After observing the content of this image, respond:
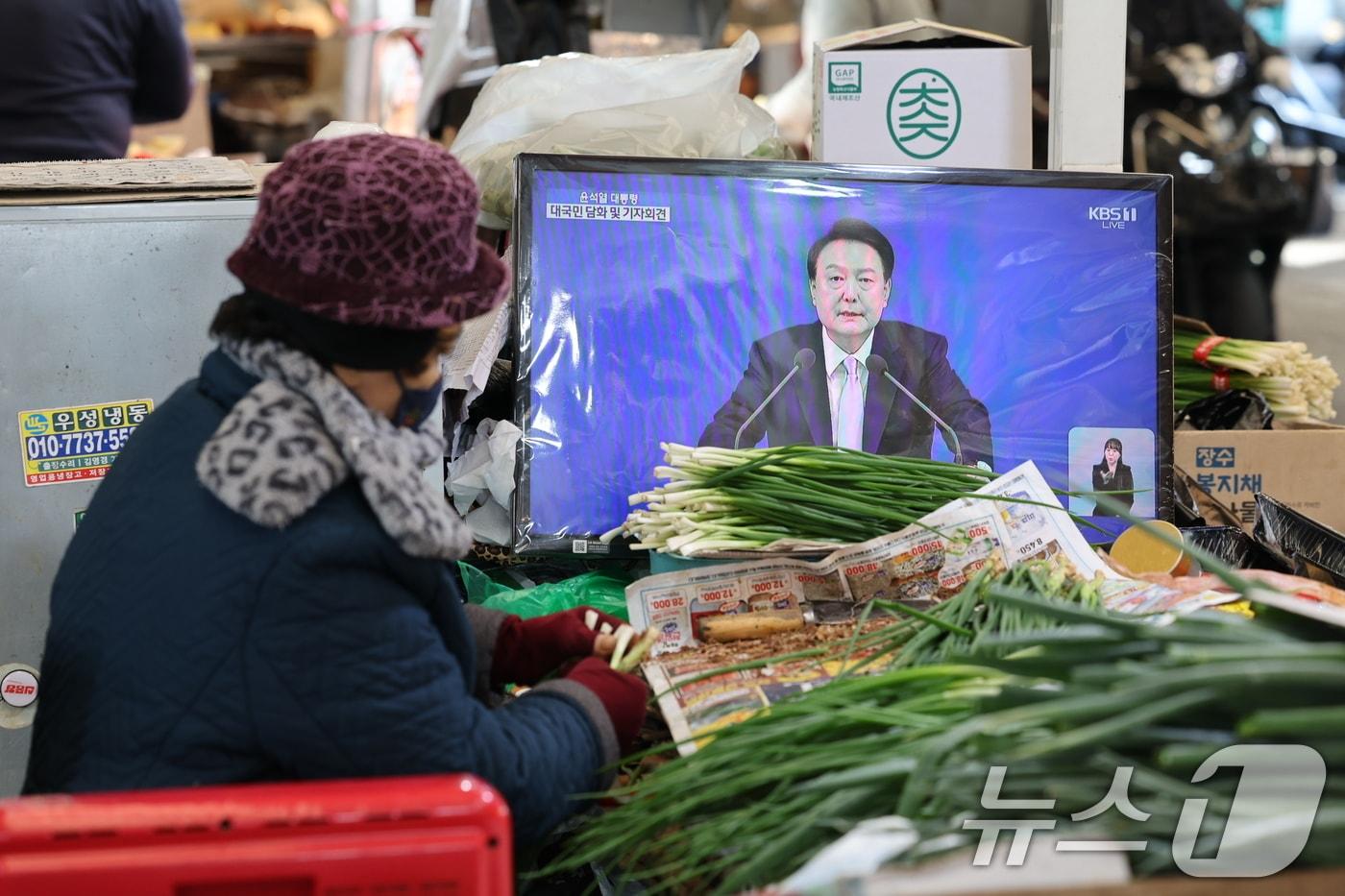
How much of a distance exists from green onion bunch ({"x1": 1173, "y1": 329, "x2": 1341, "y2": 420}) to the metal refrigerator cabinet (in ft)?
6.75

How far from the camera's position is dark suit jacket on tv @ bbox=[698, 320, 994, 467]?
2514 millimetres

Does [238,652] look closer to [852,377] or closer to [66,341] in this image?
[66,341]

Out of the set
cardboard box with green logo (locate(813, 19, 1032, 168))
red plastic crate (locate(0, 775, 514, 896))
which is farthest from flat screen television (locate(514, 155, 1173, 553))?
red plastic crate (locate(0, 775, 514, 896))

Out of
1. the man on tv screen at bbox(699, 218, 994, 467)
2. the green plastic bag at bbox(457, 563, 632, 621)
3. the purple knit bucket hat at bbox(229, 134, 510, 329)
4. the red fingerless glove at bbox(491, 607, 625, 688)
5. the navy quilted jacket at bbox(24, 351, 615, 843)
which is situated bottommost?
the green plastic bag at bbox(457, 563, 632, 621)

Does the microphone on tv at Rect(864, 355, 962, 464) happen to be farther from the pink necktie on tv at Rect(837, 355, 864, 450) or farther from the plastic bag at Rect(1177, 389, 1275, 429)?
the plastic bag at Rect(1177, 389, 1275, 429)

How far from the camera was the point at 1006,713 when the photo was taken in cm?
135

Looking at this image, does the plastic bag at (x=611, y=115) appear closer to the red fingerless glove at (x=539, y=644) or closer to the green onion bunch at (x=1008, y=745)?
the red fingerless glove at (x=539, y=644)

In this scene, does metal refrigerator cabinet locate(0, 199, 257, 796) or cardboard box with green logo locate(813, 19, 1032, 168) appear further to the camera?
cardboard box with green logo locate(813, 19, 1032, 168)

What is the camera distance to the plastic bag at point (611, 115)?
2834 millimetres

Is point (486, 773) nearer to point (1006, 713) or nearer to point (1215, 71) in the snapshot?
point (1006, 713)

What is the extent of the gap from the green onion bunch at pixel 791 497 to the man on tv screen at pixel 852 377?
8.1 inches

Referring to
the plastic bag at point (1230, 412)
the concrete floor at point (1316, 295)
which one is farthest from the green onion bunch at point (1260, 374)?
the concrete floor at point (1316, 295)

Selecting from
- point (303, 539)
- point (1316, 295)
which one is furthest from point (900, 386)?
point (1316, 295)

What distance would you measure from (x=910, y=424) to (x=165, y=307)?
4.46 feet
